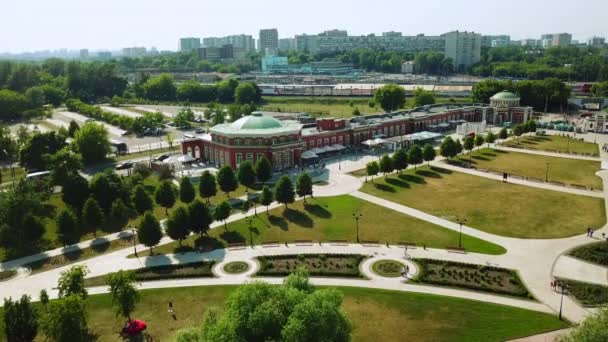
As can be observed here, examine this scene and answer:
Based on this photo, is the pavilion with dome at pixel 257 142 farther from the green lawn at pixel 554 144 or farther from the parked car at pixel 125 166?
the green lawn at pixel 554 144

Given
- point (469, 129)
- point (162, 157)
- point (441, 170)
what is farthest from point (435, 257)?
point (469, 129)

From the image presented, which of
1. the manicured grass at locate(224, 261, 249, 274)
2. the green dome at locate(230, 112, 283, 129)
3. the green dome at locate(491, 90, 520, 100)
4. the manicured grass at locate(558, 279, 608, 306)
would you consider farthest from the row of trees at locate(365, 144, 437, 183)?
the green dome at locate(491, 90, 520, 100)

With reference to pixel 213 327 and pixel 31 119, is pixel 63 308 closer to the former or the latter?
pixel 213 327

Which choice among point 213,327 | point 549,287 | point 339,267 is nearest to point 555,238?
point 549,287

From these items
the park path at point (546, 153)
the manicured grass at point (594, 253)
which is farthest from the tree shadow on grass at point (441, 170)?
the manicured grass at point (594, 253)

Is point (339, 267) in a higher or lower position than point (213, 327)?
lower

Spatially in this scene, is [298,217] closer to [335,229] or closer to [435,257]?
[335,229]
